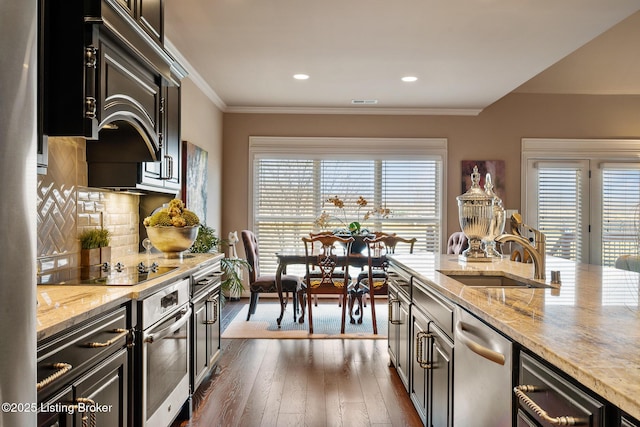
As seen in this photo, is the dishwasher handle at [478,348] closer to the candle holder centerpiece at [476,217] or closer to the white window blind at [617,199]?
the candle holder centerpiece at [476,217]

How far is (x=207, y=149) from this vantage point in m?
5.49

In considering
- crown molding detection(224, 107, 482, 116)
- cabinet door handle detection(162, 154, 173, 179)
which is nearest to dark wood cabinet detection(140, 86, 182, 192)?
cabinet door handle detection(162, 154, 173, 179)

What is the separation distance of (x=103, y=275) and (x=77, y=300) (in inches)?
25.7

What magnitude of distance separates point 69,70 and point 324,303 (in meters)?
4.78

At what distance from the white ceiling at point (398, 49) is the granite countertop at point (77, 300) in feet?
7.01

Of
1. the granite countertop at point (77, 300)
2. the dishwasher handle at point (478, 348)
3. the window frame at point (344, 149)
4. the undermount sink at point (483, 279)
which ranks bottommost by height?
the dishwasher handle at point (478, 348)

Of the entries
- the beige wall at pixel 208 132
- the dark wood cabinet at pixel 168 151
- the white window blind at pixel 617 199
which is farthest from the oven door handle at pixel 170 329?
the white window blind at pixel 617 199

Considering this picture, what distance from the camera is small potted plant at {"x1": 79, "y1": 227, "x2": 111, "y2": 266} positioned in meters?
2.54

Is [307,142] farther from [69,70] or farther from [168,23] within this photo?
[69,70]

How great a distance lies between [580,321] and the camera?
123cm

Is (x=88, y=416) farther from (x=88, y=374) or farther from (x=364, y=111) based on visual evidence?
(x=364, y=111)

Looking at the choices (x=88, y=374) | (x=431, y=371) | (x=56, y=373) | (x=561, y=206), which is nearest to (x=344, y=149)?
(x=561, y=206)

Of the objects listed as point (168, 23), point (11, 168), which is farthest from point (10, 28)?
point (168, 23)

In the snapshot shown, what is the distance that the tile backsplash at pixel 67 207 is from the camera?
7.23 ft
